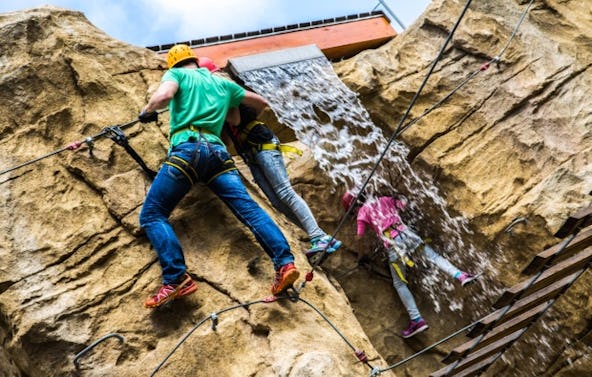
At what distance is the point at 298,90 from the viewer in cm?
840

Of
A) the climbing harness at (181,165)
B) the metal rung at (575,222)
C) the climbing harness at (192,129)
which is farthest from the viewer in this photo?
the climbing harness at (192,129)

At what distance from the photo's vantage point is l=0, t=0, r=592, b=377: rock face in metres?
5.27

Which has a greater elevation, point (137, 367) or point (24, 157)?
point (24, 157)

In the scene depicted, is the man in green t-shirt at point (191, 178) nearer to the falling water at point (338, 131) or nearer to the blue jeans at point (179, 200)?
the blue jeans at point (179, 200)

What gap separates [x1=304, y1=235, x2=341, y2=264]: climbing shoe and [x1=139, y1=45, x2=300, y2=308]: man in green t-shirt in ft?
2.31

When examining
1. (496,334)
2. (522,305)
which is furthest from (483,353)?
(522,305)

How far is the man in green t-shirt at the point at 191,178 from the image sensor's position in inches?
209

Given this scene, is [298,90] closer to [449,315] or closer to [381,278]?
[381,278]

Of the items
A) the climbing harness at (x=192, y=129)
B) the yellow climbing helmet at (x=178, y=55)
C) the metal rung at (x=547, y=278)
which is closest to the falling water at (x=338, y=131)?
the yellow climbing helmet at (x=178, y=55)

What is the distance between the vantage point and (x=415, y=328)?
735cm

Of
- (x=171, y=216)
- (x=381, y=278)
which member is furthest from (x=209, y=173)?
(x=381, y=278)

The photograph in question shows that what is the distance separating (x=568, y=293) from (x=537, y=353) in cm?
68

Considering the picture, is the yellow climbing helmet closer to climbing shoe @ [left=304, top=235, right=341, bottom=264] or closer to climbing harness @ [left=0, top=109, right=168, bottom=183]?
climbing harness @ [left=0, top=109, right=168, bottom=183]

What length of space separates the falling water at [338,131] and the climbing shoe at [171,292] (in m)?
3.07
